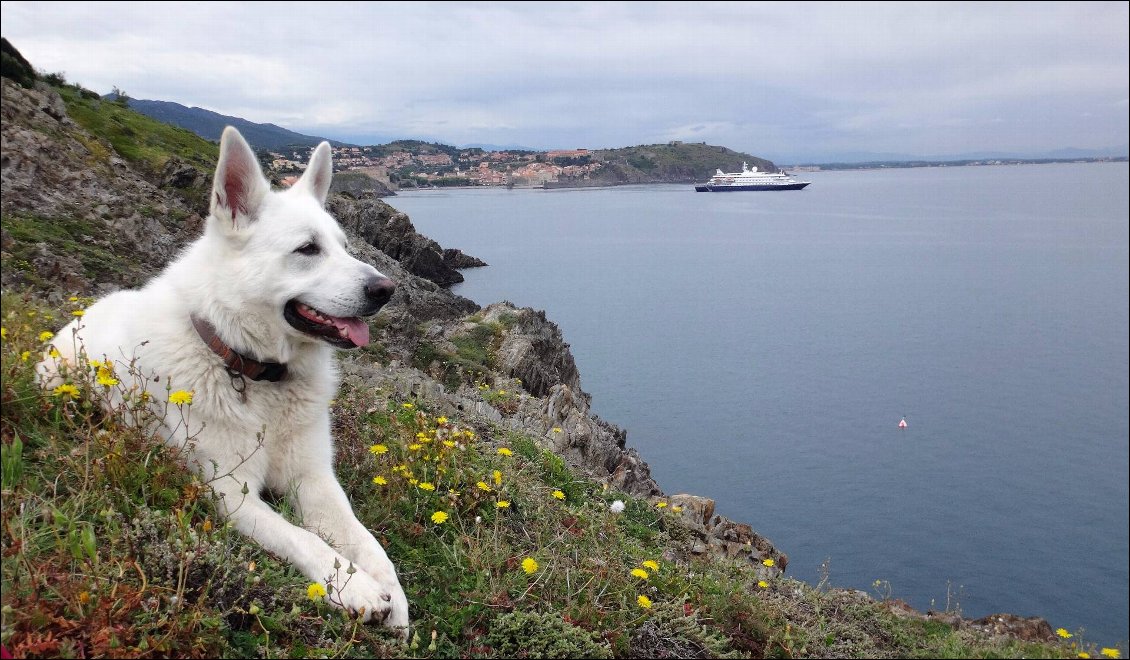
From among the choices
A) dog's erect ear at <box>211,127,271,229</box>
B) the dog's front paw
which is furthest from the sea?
dog's erect ear at <box>211,127,271,229</box>

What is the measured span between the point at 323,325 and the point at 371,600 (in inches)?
62.1

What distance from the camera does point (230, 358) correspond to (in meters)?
4.08

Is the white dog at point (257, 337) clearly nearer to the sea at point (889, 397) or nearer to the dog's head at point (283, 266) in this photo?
the dog's head at point (283, 266)

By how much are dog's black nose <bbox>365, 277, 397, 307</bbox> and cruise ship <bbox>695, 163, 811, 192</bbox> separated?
183466 mm

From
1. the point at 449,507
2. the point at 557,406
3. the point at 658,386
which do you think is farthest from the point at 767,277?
the point at 449,507

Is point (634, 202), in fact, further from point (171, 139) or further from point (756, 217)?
point (171, 139)

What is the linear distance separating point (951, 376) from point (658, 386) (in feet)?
50.7

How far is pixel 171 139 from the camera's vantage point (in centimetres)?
3347

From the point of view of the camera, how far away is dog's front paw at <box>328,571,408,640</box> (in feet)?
10.8

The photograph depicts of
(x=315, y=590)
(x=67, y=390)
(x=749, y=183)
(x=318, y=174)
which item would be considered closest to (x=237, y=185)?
(x=318, y=174)

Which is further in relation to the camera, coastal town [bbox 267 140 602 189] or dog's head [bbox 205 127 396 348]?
coastal town [bbox 267 140 602 189]

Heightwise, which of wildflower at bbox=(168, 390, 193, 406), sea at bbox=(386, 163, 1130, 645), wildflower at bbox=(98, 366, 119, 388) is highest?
wildflower at bbox=(98, 366, 119, 388)

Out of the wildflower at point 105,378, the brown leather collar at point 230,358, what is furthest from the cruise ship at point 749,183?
the wildflower at point 105,378

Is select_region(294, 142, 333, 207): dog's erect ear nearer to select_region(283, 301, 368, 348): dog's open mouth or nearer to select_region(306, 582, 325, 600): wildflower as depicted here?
select_region(283, 301, 368, 348): dog's open mouth
